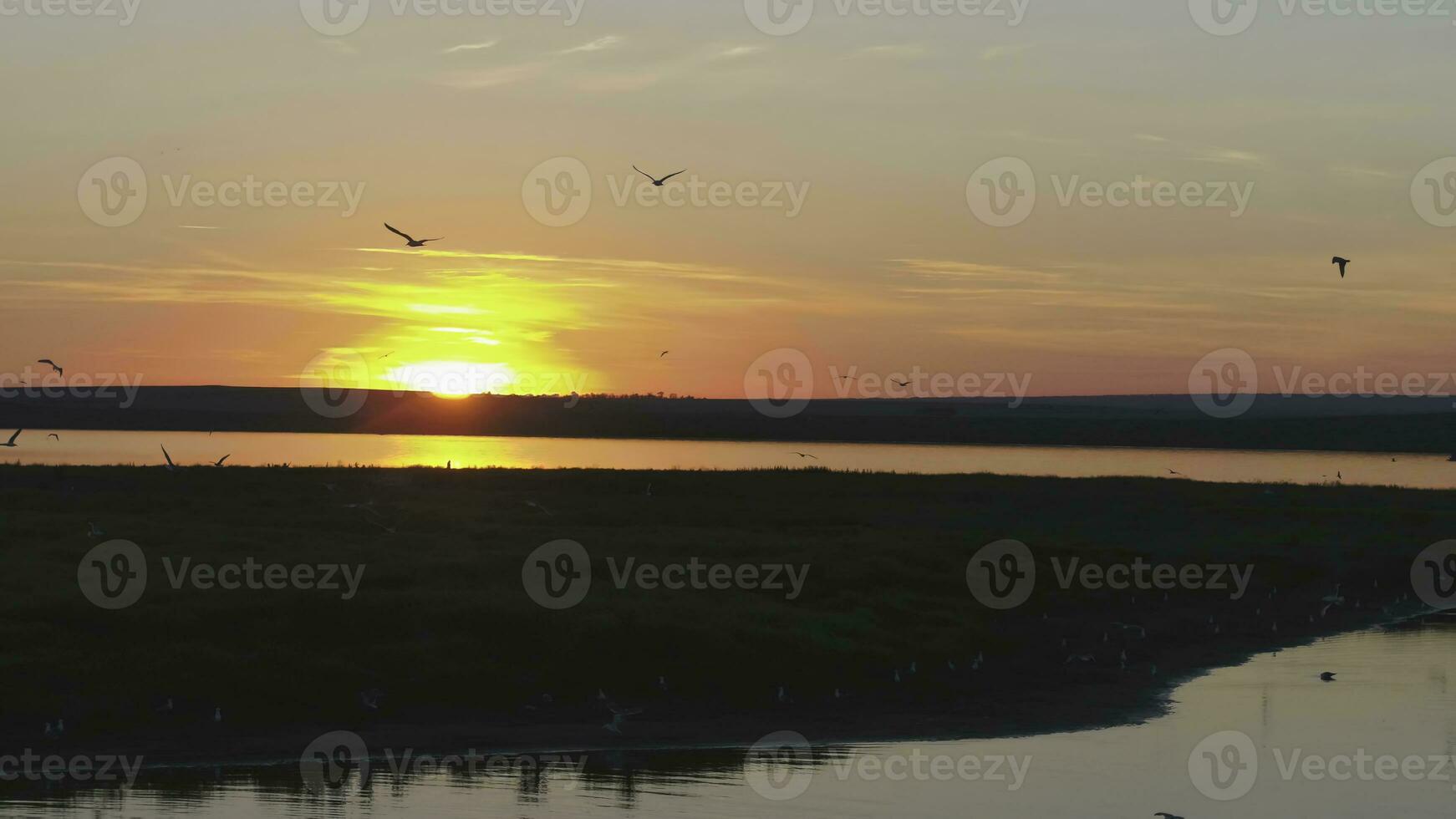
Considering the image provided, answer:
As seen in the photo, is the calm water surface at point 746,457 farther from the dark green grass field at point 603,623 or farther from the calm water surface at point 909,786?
the calm water surface at point 909,786

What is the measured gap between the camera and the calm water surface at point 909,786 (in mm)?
21156

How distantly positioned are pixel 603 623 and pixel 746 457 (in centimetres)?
8572

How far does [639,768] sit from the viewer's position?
2364 cm

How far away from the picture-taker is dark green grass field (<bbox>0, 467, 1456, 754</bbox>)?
2612 cm

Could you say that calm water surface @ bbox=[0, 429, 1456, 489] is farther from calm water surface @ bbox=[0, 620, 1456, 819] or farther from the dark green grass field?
calm water surface @ bbox=[0, 620, 1456, 819]

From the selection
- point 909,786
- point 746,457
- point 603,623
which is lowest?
point 909,786

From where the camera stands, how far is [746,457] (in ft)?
380

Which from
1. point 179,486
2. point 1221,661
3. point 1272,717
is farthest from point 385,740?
point 179,486

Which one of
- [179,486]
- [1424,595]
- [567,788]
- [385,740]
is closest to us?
[567,788]

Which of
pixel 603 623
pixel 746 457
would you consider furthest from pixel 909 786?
pixel 746 457

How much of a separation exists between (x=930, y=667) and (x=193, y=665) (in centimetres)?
1464

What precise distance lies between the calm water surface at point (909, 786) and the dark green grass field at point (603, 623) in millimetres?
1597

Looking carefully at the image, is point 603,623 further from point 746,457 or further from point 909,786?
point 746,457

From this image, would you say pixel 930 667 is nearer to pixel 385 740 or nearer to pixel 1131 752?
pixel 1131 752
